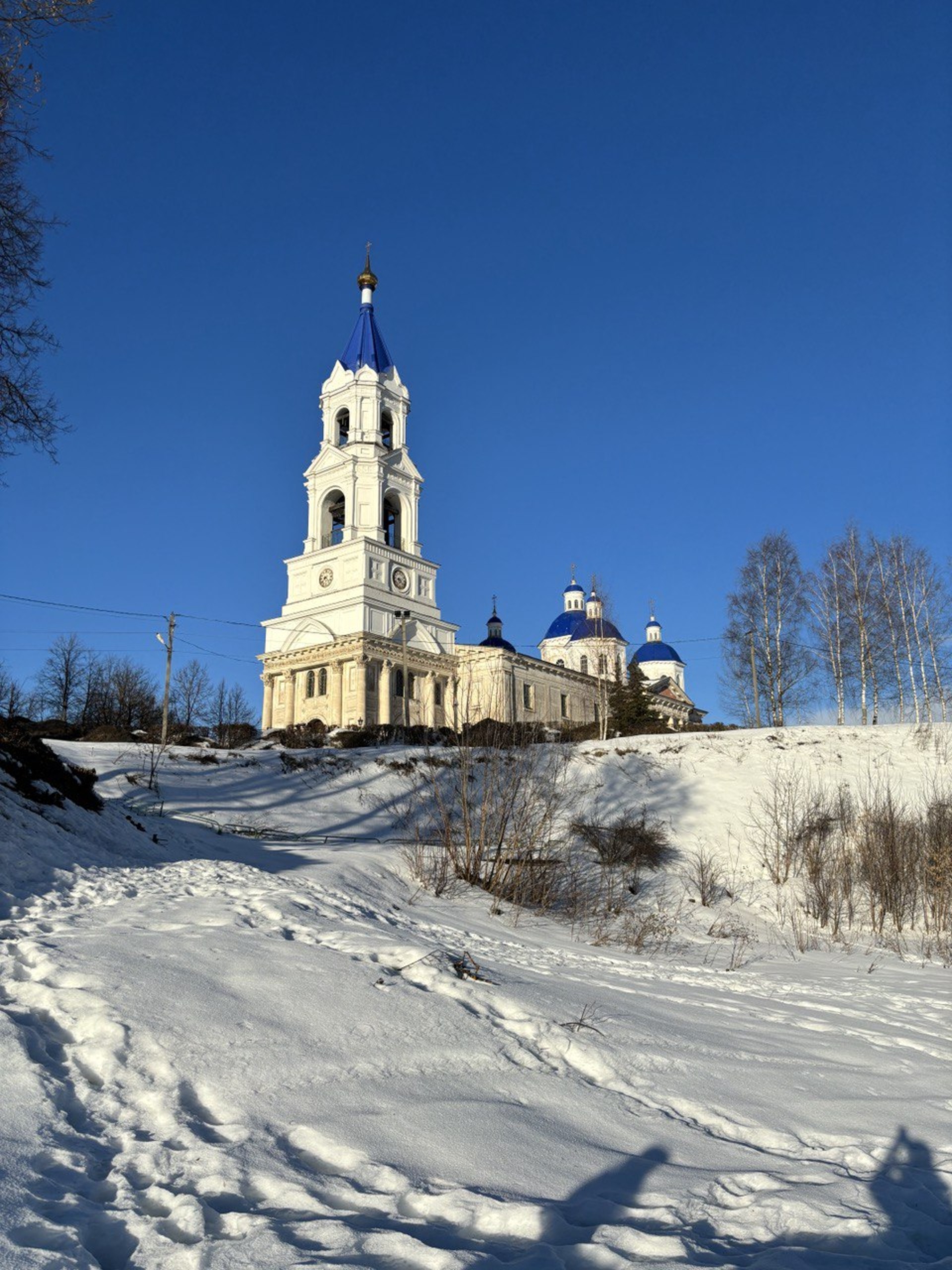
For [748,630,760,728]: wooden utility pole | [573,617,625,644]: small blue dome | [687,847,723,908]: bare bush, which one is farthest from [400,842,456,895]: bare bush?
[573,617,625,644]: small blue dome

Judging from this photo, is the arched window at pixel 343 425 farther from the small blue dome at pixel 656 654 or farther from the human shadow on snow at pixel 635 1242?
the human shadow on snow at pixel 635 1242

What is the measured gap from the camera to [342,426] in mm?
61250

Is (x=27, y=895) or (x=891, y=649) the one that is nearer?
(x=27, y=895)

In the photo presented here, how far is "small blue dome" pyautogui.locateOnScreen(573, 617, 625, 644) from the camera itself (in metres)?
51.1

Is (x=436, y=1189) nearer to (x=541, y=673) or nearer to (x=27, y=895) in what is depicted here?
(x=27, y=895)

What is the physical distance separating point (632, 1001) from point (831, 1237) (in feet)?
14.3

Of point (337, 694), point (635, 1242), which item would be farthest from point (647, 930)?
point (337, 694)

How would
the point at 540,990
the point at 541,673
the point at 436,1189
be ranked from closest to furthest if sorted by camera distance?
1. the point at 436,1189
2. the point at 540,990
3. the point at 541,673

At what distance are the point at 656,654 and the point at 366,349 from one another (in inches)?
1554

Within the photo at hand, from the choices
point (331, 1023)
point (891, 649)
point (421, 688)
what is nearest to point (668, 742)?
point (891, 649)

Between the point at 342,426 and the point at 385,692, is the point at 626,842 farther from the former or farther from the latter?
the point at 342,426

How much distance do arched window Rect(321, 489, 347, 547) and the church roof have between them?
28.0 feet

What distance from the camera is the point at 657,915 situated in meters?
14.8

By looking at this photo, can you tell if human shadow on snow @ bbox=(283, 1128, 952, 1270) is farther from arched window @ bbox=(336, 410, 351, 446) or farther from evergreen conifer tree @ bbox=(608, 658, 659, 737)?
arched window @ bbox=(336, 410, 351, 446)
